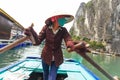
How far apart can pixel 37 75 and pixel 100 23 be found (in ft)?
196

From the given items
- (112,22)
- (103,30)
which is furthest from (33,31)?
(103,30)

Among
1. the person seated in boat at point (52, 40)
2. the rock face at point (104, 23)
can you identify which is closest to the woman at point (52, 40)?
the person seated in boat at point (52, 40)

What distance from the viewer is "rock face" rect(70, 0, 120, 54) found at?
5288 centimetres

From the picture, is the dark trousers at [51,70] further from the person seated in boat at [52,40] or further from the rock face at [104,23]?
the rock face at [104,23]

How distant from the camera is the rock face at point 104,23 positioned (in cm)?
5288

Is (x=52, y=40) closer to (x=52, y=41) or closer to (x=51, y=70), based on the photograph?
(x=52, y=41)

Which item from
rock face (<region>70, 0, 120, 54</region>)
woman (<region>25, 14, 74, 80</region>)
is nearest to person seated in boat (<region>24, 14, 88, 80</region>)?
woman (<region>25, 14, 74, 80</region>)

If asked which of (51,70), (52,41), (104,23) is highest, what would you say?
(104,23)

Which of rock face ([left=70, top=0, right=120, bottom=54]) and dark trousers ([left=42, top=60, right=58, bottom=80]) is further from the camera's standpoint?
rock face ([left=70, top=0, right=120, bottom=54])

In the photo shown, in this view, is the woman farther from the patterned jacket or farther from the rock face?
the rock face

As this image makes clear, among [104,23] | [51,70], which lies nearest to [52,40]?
[51,70]

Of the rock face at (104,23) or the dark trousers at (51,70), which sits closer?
the dark trousers at (51,70)

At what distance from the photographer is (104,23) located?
62750 mm

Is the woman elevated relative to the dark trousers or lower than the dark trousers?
elevated
